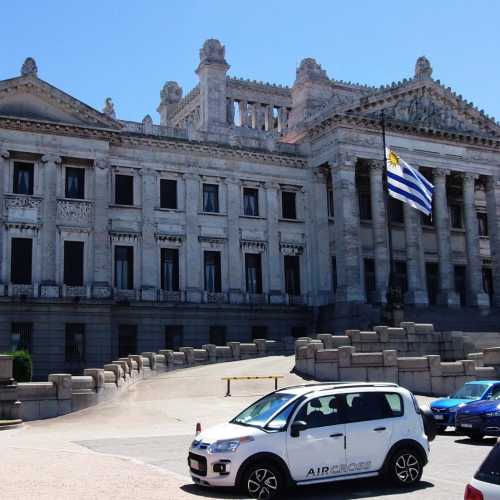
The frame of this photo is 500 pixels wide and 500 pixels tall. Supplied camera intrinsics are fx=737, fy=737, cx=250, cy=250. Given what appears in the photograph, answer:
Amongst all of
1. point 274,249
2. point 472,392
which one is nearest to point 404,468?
point 472,392

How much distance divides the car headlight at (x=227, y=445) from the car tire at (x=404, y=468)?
2.70m

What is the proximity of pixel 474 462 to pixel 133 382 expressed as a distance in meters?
19.6

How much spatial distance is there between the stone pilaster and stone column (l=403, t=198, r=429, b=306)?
16909 millimetres

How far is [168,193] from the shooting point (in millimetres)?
48656

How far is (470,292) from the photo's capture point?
2051 inches

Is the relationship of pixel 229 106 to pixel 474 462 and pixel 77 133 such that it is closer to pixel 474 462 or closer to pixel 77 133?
pixel 77 133

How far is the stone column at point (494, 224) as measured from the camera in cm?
5325

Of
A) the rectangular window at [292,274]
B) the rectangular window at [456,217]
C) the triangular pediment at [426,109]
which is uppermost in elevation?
the triangular pediment at [426,109]

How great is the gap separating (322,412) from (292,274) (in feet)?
127

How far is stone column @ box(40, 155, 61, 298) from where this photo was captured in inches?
1690

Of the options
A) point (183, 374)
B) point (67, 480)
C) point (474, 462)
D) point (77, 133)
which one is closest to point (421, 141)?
point (77, 133)

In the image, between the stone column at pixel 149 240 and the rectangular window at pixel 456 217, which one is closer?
the stone column at pixel 149 240

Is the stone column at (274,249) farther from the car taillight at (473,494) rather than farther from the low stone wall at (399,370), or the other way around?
the car taillight at (473,494)

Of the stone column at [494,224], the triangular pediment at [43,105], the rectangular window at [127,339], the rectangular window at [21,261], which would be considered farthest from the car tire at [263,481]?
the stone column at [494,224]
